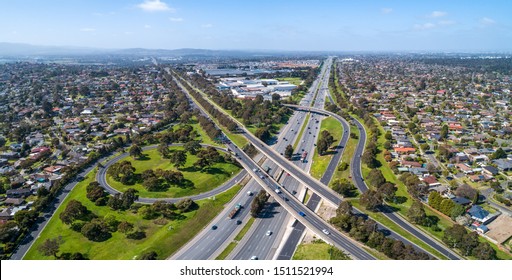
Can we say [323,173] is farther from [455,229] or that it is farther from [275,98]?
→ [275,98]

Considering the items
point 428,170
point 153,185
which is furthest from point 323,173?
point 153,185

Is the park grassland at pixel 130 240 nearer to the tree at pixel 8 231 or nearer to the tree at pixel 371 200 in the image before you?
the tree at pixel 8 231

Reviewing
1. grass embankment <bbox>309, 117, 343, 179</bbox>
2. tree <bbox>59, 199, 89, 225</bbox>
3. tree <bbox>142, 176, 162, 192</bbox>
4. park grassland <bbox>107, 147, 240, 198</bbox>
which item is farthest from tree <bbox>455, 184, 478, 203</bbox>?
tree <bbox>59, 199, 89, 225</bbox>

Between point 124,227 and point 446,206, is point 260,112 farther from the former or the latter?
point 124,227

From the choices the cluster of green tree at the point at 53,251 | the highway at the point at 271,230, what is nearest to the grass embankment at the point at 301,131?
the highway at the point at 271,230

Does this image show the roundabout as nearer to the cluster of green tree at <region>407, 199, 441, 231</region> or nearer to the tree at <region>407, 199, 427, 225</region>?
the tree at <region>407, 199, 427, 225</region>

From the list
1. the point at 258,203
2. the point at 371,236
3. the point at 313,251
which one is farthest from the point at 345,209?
the point at 258,203

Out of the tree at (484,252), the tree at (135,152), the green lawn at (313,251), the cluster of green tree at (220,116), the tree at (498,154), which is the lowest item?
the green lawn at (313,251)
